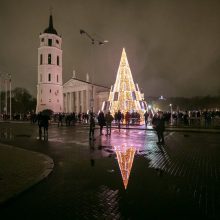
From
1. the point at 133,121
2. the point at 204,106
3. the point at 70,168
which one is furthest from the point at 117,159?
the point at 204,106

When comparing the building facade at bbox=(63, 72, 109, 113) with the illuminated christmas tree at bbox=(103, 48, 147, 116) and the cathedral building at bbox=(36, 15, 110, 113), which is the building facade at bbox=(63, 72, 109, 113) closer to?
the cathedral building at bbox=(36, 15, 110, 113)

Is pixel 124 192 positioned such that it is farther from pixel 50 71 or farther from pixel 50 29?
pixel 50 29

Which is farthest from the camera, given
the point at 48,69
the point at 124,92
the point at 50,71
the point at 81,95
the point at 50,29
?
the point at 81,95

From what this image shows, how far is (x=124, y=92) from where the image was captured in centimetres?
3688

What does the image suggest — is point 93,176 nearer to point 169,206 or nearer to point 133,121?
point 169,206

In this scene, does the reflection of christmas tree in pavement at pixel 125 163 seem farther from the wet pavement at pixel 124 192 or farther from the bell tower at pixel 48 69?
the bell tower at pixel 48 69

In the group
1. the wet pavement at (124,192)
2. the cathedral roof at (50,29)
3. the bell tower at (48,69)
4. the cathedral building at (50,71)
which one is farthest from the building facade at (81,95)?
the wet pavement at (124,192)

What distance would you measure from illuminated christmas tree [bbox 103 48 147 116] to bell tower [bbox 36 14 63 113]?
39.9 meters

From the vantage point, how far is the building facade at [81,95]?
9194 centimetres

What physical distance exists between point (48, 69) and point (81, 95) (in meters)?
22.1

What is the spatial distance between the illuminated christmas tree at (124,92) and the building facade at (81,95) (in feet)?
174

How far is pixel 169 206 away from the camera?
16.5ft

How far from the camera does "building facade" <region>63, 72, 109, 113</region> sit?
91938 mm

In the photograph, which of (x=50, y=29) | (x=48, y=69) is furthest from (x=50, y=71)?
(x=50, y=29)
